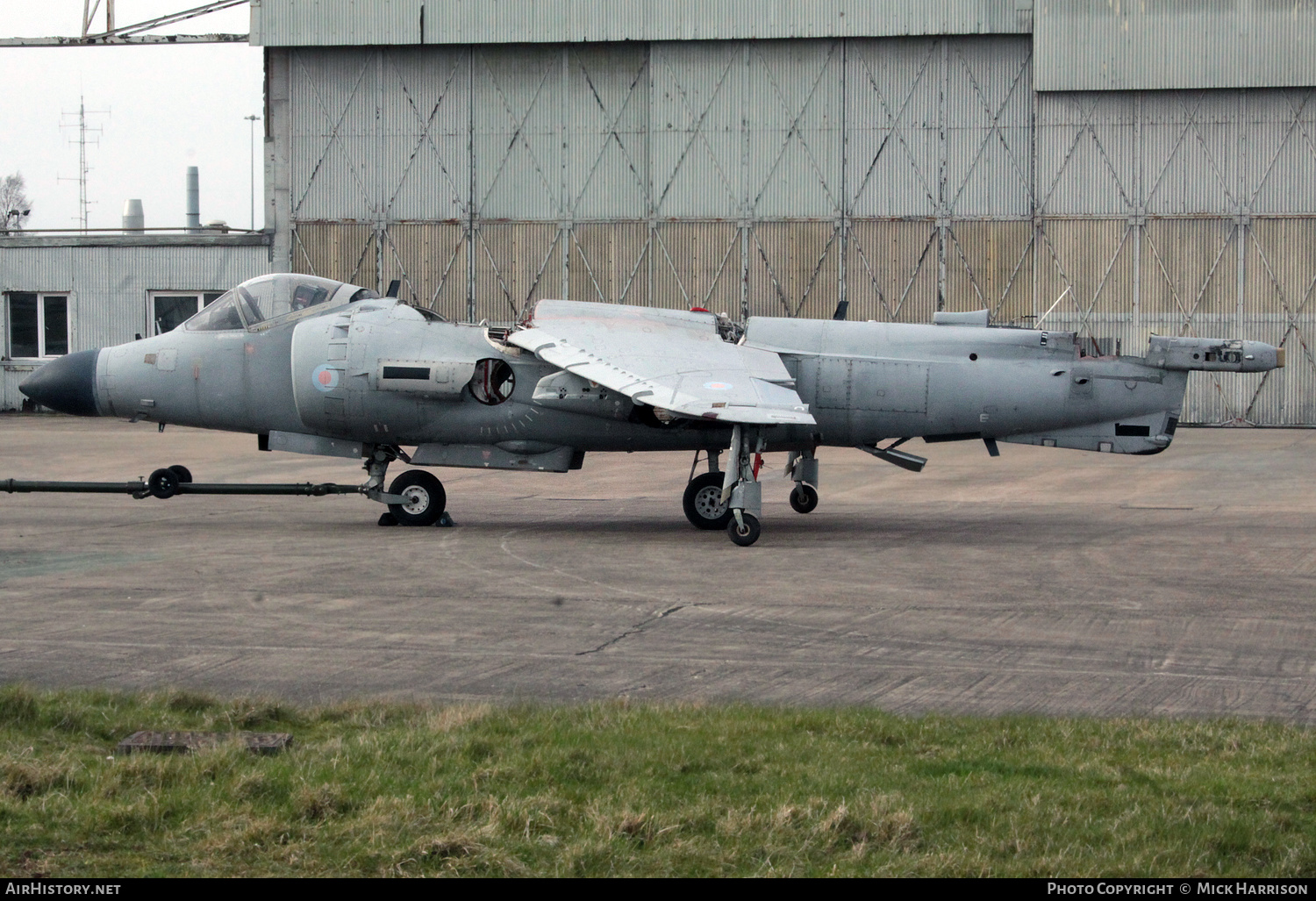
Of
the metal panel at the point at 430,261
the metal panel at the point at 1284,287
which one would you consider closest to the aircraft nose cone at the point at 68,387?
the metal panel at the point at 430,261

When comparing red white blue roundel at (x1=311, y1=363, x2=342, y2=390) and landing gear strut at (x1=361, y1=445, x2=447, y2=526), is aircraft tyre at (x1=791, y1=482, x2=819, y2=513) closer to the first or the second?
landing gear strut at (x1=361, y1=445, x2=447, y2=526)

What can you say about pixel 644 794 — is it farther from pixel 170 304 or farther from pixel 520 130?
pixel 170 304

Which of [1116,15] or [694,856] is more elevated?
[1116,15]

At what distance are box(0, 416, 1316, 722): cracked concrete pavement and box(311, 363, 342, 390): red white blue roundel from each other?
1.86 metres

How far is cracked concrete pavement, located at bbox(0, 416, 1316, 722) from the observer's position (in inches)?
366

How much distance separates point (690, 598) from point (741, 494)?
359 cm

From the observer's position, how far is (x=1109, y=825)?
6.00 meters

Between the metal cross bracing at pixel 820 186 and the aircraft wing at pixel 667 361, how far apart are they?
21.4 m

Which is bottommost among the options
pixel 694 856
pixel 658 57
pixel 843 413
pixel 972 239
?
pixel 694 856

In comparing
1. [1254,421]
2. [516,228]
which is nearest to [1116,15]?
[1254,421]

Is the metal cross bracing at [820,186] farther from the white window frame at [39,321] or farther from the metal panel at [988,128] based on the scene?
the white window frame at [39,321]

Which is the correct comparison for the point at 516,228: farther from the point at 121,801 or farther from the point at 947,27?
the point at 121,801

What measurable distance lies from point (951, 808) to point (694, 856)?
4.13ft

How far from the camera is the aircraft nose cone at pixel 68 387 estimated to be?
18344mm
